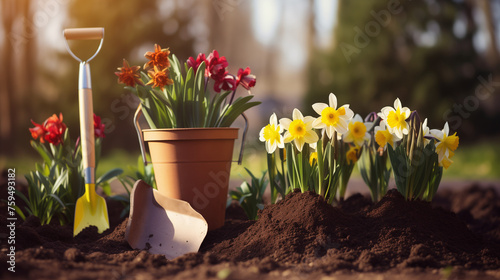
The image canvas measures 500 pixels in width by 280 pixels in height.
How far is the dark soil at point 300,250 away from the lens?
5.99ft

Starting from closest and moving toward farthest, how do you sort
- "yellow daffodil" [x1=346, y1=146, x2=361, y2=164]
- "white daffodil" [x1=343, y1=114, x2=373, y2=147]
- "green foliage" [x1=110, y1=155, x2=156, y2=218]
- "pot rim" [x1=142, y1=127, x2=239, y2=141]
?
"pot rim" [x1=142, y1=127, x2=239, y2=141], "white daffodil" [x1=343, y1=114, x2=373, y2=147], "yellow daffodil" [x1=346, y1=146, x2=361, y2=164], "green foliage" [x1=110, y1=155, x2=156, y2=218]

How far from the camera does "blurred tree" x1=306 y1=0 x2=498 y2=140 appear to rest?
8586mm

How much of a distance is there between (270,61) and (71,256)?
49.7 ft

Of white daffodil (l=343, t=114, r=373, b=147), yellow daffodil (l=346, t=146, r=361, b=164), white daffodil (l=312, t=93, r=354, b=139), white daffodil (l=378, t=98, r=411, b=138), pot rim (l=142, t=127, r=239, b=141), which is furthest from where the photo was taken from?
yellow daffodil (l=346, t=146, r=361, b=164)

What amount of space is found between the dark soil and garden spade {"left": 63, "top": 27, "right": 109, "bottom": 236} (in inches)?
3.4

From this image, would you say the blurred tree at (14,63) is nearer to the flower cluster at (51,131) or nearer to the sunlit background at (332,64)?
the sunlit background at (332,64)

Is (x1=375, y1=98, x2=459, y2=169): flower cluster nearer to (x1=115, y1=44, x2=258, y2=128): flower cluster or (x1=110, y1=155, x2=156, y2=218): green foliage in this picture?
(x1=115, y1=44, x2=258, y2=128): flower cluster

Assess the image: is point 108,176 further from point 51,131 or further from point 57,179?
point 51,131

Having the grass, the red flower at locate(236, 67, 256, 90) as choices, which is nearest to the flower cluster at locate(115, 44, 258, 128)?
the red flower at locate(236, 67, 256, 90)

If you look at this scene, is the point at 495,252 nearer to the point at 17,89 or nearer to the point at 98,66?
the point at 98,66

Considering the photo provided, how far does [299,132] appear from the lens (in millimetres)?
2475

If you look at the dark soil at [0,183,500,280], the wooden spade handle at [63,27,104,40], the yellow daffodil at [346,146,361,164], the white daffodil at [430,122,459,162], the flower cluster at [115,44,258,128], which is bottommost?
the dark soil at [0,183,500,280]

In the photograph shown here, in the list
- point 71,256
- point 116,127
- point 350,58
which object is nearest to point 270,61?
point 350,58

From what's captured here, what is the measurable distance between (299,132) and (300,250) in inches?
25.0
